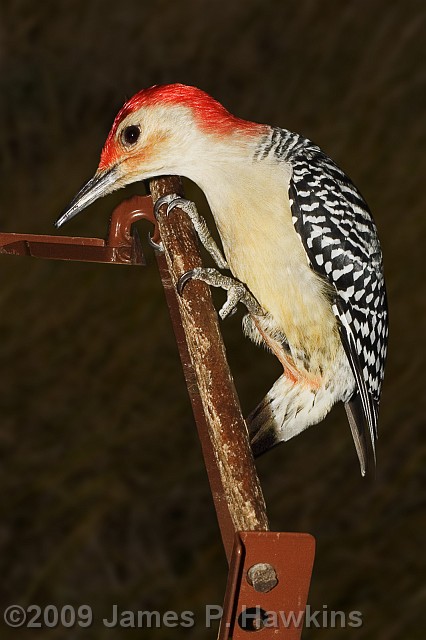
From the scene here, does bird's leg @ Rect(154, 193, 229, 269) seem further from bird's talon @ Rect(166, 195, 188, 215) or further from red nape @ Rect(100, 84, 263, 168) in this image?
red nape @ Rect(100, 84, 263, 168)

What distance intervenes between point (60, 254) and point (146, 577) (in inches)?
75.0

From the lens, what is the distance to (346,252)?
1.49 metres

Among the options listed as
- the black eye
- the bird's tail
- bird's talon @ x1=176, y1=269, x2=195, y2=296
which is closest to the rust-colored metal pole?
bird's talon @ x1=176, y1=269, x2=195, y2=296

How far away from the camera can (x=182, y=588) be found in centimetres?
301

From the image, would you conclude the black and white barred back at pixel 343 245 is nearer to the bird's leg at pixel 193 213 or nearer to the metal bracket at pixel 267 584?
the bird's leg at pixel 193 213

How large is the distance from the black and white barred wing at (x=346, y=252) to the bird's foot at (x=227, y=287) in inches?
4.4

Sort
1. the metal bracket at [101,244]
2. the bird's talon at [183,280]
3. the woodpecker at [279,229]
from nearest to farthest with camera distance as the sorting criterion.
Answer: the bird's talon at [183,280], the metal bracket at [101,244], the woodpecker at [279,229]

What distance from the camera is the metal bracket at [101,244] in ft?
4.38

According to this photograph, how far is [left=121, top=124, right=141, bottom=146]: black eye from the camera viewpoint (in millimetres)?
1425

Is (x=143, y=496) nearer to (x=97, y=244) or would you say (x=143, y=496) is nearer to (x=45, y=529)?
(x=45, y=529)

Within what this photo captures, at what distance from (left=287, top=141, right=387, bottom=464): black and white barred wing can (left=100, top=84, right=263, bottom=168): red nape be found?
11cm

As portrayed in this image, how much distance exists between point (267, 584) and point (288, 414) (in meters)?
0.75

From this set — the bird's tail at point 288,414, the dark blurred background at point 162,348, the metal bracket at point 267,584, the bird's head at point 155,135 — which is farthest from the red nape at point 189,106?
the dark blurred background at point 162,348

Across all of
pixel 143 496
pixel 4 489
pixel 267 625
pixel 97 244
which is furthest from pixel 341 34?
pixel 267 625
